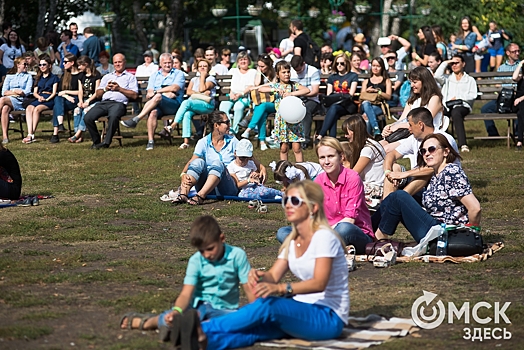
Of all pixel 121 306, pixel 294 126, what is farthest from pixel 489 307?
pixel 294 126

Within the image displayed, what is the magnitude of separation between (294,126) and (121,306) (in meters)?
7.88

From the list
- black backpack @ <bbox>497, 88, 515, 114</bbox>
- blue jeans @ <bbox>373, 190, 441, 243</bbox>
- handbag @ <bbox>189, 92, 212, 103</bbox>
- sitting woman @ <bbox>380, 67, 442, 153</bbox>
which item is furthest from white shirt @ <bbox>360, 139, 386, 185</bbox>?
handbag @ <bbox>189, 92, 212, 103</bbox>

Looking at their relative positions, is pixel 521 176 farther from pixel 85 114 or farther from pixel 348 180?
pixel 85 114

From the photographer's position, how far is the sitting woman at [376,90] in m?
17.4

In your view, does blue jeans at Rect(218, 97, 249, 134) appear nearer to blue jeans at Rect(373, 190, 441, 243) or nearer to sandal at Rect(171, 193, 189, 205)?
sandal at Rect(171, 193, 189, 205)

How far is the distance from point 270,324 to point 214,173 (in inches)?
241

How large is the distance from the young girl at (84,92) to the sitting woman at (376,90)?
215 inches

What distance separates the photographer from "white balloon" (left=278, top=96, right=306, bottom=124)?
14.3 metres

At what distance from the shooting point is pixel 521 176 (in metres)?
14.0

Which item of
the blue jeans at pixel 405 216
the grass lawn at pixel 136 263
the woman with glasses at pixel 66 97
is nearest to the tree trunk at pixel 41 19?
the woman with glasses at pixel 66 97

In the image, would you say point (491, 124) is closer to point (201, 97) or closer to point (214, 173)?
point (201, 97)

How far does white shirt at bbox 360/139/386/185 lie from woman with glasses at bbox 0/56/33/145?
35.1 ft

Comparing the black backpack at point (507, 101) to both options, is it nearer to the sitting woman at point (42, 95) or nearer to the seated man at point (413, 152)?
the seated man at point (413, 152)

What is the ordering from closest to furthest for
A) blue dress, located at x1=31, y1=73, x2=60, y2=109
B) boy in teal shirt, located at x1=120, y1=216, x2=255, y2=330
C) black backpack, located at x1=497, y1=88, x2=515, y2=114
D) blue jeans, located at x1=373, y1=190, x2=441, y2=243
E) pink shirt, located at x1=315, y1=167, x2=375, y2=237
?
boy in teal shirt, located at x1=120, y1=216, x2=255, y2=330 → pink shirt, located at x1=315, y1=167, x2=375, y2=237 → blue jeans, located at x1=373, y1=190, x2=441, y2=243 → black backpack, located at x1=497, y1=88, x2=515, y2=114 → blue dress, located at x1=31, y1=73, x2=60, y2=109
